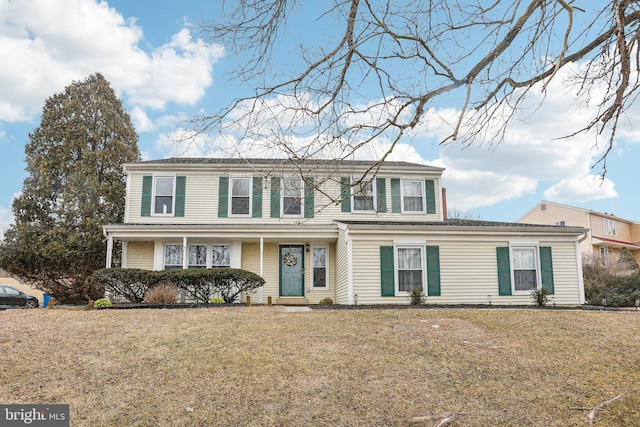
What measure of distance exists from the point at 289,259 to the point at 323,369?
33.6 ft

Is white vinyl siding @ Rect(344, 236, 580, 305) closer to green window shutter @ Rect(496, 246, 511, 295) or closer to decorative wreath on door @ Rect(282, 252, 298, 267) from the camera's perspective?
green window shutter @ Rect(496, 246, 511, 295)

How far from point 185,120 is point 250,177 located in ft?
37.3

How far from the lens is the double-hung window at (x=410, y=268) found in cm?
1508

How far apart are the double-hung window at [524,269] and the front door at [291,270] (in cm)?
720

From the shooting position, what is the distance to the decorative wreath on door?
17219 millimetres

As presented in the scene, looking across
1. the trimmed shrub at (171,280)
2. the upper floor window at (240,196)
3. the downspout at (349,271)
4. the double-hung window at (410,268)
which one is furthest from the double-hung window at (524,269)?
the upper floor window at (240,196)

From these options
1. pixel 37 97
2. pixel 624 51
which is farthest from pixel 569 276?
pixel 37 97

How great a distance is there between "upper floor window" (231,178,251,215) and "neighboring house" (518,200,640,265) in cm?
2302

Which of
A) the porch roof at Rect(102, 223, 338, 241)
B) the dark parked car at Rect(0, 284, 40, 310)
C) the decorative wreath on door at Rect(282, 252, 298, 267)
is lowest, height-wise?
the dark parked car at Rect(0, 284, 40, 310)

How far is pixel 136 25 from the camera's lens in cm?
839

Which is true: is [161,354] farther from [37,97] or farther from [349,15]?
[37,97]

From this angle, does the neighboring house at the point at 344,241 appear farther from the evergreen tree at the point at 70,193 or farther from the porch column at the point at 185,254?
the evergreen tree at the point at 70,193

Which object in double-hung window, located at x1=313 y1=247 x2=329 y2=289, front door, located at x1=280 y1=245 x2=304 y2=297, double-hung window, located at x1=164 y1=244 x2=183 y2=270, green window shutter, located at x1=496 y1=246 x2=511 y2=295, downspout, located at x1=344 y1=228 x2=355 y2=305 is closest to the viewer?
downspout, located at x1=344 y1=228 x2=355 y2=305

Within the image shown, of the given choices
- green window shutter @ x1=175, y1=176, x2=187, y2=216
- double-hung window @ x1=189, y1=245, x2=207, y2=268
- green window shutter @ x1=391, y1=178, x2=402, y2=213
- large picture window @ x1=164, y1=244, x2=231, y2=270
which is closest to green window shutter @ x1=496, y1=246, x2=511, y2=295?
green window shutter @ x1=391, y1=178, x2=402, y2=213
